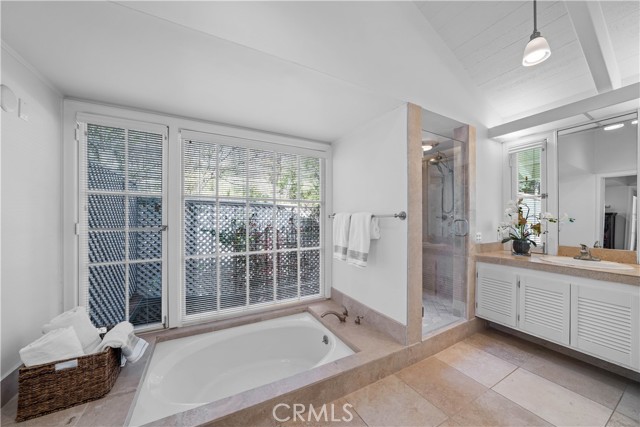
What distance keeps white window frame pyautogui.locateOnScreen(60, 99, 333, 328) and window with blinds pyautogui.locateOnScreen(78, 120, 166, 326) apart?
46mm

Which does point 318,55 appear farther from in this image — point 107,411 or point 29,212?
point 107,411

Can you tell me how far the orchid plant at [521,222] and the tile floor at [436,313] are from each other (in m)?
0.92

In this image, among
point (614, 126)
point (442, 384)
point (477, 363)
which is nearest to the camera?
point (442, 384)

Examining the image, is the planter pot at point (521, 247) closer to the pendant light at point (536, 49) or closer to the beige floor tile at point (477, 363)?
the beige floor tile at point (477, 363)

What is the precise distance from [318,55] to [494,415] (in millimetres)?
2440

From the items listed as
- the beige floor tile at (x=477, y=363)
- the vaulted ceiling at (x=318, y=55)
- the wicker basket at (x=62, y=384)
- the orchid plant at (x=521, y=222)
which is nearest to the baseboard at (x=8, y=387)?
the wicker basket at (x=62, y=384)

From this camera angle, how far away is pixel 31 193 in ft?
4.52

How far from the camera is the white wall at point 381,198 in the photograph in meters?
1.90

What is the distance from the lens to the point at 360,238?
2102 millimetres

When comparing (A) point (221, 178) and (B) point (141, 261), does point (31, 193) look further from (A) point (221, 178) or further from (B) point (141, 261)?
(A) point (221, 178)

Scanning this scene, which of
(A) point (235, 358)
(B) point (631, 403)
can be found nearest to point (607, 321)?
(B) point (631, 403)

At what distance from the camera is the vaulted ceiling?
1.15m

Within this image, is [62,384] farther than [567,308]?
No

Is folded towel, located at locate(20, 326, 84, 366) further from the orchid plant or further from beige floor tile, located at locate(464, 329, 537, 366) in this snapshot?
the orchid plant
